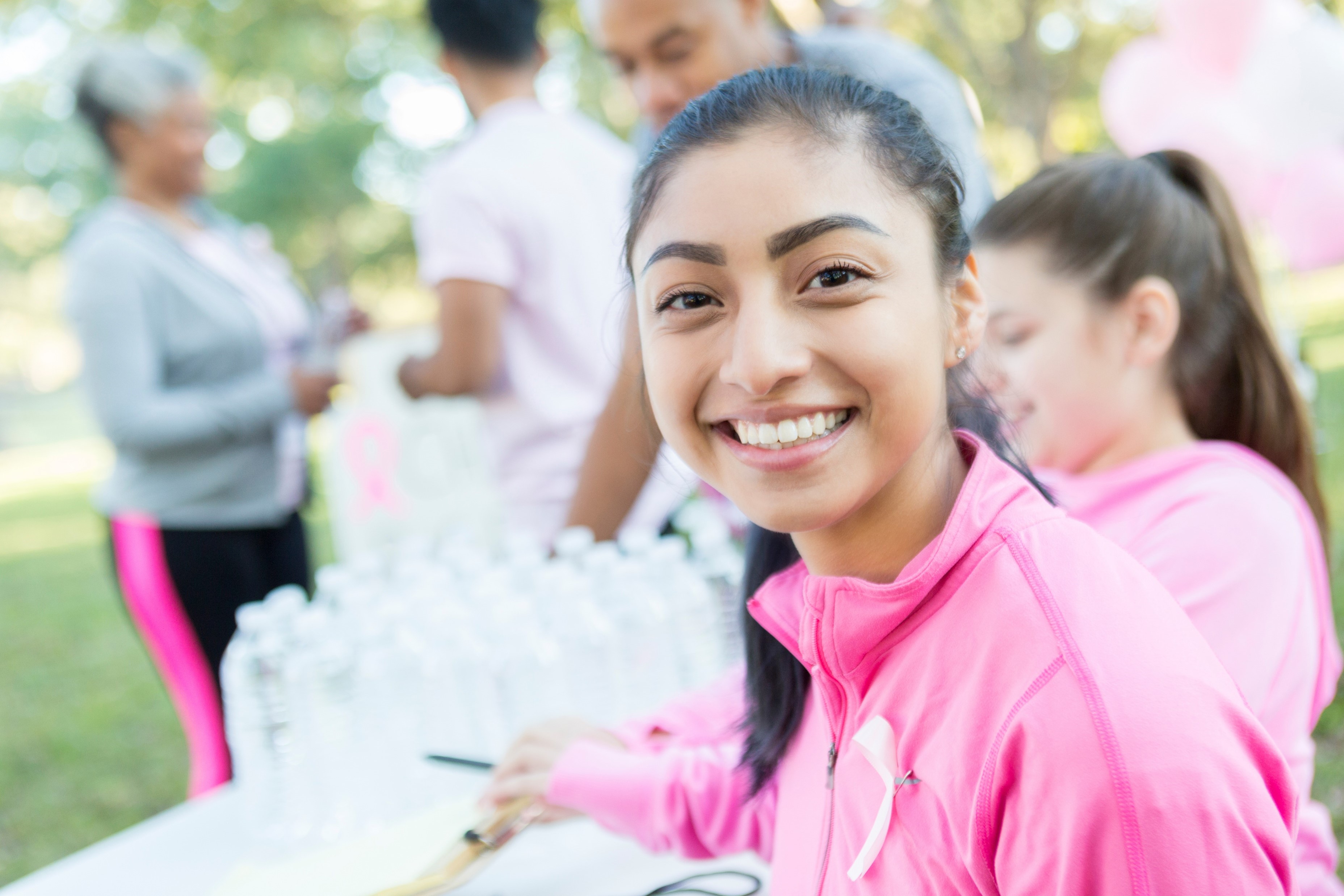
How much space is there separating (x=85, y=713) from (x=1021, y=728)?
5.47 metres

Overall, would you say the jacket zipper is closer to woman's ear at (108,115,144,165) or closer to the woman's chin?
the woman's chin

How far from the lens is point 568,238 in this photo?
219 centimetres

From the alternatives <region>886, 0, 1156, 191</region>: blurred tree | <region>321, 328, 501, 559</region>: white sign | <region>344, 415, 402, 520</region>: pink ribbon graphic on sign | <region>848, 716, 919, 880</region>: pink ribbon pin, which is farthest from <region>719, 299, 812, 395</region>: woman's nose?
<region>886, 0, 1156, 191</region>: blurred tree

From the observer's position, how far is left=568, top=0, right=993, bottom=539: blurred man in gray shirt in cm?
175

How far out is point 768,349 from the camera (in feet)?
2.60

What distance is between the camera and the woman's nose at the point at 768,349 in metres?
0.79

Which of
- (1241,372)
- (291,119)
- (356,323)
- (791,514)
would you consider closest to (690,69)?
(1241,372)

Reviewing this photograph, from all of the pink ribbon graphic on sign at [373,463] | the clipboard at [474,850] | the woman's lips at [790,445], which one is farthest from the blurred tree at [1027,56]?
the woman's lips at [790,445]

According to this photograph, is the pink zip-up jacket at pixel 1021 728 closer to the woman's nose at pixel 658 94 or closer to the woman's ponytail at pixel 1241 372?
the woman's ponytail at pixel 1241 372

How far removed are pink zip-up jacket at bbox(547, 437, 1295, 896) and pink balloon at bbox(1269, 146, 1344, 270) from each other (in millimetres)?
4068

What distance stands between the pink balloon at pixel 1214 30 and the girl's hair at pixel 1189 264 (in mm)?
2992

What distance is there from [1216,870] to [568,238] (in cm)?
177

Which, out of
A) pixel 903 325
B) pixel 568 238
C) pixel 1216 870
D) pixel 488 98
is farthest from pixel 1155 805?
pixel 488 98

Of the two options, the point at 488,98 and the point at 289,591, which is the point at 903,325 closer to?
the point at 289,591
